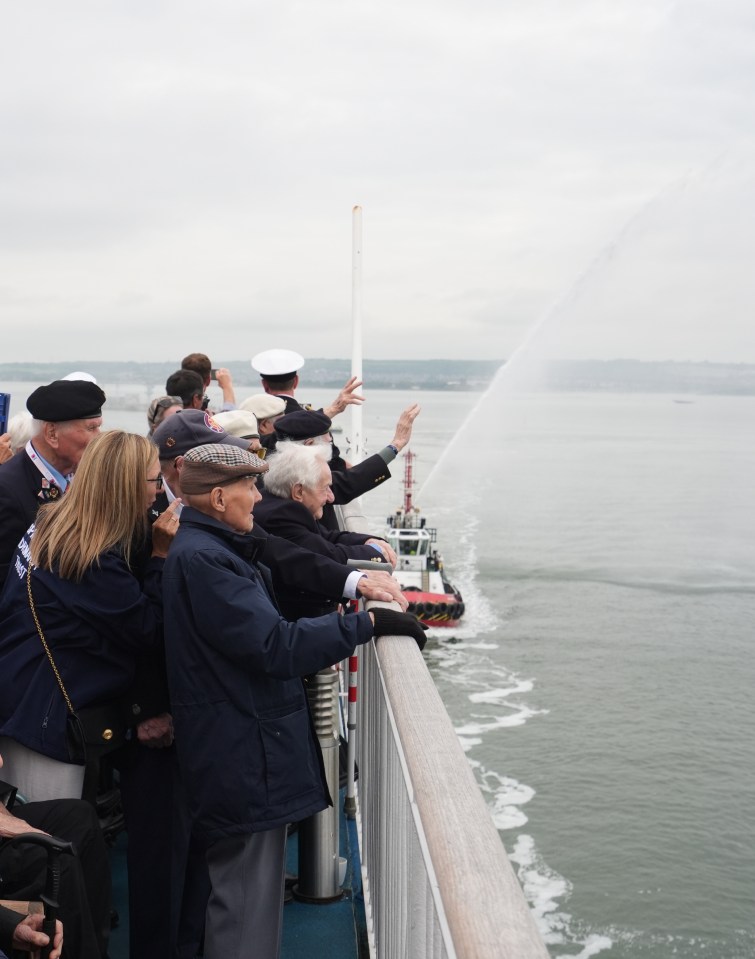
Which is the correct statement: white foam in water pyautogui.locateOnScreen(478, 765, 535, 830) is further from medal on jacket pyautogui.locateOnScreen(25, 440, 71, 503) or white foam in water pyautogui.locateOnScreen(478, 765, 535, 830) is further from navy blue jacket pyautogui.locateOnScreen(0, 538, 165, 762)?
navy blue jacket pyautogui.locateOnScreen(0, 538, 165, 762)

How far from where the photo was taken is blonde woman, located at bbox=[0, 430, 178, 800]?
3.34 meters

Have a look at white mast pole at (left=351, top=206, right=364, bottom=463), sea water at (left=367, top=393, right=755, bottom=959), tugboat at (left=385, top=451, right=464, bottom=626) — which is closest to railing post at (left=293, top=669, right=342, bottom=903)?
white mast pole at (left=351, top=206, right=364, bottom=463)

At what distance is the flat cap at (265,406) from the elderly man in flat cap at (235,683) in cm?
258

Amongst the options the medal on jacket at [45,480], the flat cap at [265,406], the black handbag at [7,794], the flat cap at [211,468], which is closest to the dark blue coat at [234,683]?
the flat cap at [211,468]

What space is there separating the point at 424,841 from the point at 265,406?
3889 mm

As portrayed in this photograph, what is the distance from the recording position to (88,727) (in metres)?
3.40

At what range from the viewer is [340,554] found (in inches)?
169

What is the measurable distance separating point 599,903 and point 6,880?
30.9 metres

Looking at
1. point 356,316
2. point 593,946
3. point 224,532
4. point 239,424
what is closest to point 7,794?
point 224,532

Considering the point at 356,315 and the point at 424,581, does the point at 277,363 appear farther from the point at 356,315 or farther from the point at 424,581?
the point at 424,581

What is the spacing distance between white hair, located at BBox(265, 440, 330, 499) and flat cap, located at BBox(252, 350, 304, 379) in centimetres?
215

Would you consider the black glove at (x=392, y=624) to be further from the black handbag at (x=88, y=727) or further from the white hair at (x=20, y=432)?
the white hair at (x=20, y=432)

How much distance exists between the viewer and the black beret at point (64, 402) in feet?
13.4

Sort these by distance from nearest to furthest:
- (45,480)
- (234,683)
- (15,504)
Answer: (234,683)
(15,504)
(45,480)
